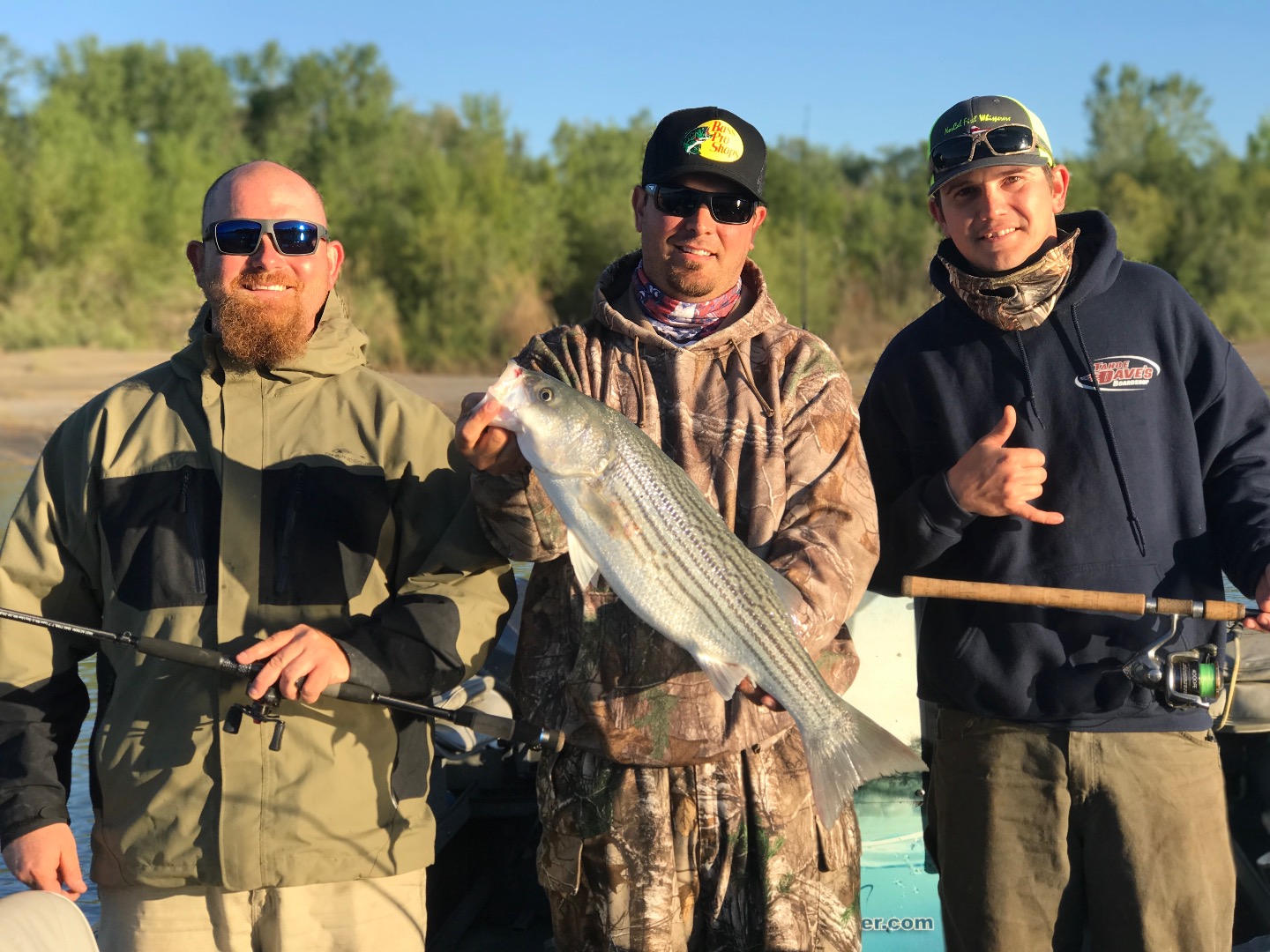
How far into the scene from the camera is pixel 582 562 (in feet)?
10.5

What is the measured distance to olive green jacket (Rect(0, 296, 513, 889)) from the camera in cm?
337

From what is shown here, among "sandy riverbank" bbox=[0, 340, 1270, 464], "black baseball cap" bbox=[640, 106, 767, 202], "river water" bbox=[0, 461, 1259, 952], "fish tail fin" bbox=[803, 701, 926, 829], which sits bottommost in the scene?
"river water" bbox=[0, 461, 1259, 952]

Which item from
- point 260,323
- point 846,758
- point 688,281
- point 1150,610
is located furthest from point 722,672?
point 260,323

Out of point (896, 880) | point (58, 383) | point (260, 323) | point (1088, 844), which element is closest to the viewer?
point (260, 323)

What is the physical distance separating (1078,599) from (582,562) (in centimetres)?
136

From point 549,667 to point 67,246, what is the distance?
3553 centimetres

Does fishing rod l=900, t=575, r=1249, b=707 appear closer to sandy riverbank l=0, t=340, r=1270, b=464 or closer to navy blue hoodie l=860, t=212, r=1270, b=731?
navy blue hoodie l=860, t=212, r=1270, b=731

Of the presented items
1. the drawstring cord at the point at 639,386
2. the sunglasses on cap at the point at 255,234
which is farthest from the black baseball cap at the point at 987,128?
the sunglasses on cap at the point at 255,234

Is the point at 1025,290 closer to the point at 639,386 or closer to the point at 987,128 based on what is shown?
the point at 987,128

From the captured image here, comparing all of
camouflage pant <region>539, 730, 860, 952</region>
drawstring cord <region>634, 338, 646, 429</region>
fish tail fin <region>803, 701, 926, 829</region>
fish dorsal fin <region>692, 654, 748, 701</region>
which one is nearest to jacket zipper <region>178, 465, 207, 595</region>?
camouflage pant <region>539, 730, 860, 952</region>

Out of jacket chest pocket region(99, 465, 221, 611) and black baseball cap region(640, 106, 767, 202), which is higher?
black baseball cap region(640, 106, 767, 202)

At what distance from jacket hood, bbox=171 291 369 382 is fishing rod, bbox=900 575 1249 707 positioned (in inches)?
62.1

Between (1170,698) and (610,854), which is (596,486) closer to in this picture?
(610,854)

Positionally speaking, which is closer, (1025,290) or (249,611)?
(249,611)
